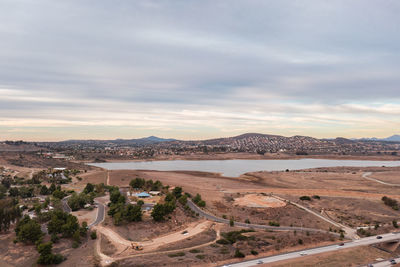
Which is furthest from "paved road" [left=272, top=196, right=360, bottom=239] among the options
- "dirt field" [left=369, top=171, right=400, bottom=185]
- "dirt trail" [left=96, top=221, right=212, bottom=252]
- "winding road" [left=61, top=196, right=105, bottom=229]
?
"dirt field" [left=369, top=171, right=400, bottom=185]

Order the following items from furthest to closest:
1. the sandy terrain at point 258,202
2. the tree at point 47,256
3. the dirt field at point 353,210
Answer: the sandy terrain at point 258,202 → the dirt field at point 353,210 → the tree at point 47,256

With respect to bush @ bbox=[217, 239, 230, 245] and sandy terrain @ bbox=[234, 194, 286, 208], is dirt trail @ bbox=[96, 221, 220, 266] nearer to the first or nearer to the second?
bush @ bbox=[217, 239, 230, 245]

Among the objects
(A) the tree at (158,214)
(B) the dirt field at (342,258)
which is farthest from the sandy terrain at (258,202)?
(B) the dirt field at (342,258)

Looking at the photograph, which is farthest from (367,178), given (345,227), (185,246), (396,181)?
(185,246)

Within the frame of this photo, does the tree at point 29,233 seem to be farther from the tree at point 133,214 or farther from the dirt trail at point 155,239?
the tree at point 133,214

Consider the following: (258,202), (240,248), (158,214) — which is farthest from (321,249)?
(258,202)
